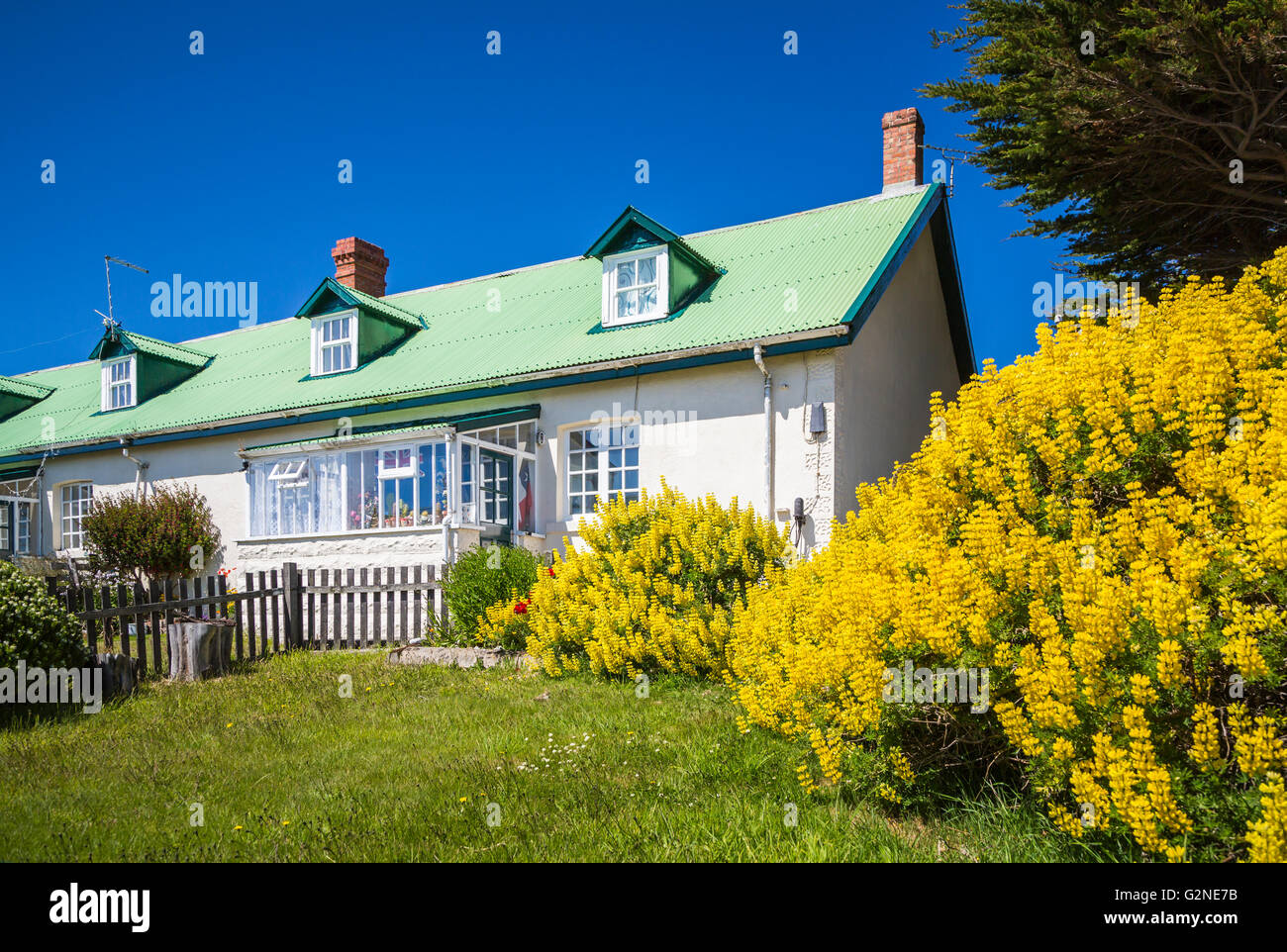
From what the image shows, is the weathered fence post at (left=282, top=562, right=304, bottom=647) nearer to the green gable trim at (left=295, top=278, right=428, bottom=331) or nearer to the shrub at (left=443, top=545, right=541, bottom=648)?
the shrub at (left=443, top=545, right=541, bottom=648)

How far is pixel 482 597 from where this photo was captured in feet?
34.1

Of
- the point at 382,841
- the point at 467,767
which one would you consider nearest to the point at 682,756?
the point at 467,767

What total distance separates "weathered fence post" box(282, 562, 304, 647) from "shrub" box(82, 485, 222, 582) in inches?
244

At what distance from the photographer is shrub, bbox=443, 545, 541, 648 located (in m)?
10.4

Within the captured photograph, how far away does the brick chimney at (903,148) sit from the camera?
48.5 feet

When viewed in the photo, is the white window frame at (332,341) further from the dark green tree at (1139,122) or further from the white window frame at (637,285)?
the dark green tree at (1139,122)

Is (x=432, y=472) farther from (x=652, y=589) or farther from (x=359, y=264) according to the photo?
(x=359, y=264)

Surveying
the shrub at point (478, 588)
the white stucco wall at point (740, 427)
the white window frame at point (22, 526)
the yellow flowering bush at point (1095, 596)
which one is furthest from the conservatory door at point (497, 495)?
the white window frame at point (22, 526)

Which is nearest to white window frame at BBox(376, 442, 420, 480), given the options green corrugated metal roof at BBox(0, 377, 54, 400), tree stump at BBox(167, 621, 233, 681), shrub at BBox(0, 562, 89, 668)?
tree stump at BBox(167, 621, 233, 681)

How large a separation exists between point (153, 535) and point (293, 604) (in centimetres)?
651

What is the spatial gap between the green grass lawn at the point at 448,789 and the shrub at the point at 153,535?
9.52 metres

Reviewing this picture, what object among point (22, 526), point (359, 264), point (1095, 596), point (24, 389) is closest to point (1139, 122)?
point (1095, 596)

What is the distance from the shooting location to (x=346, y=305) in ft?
55.8
